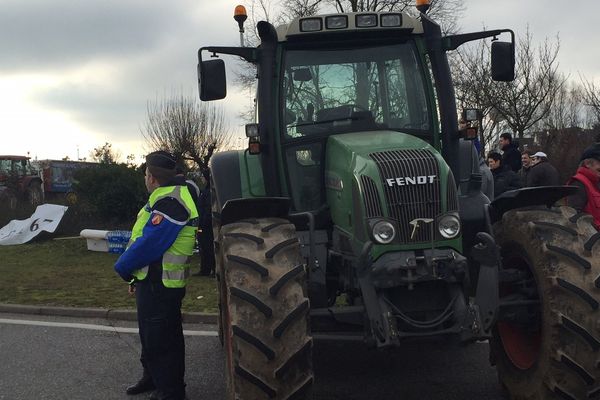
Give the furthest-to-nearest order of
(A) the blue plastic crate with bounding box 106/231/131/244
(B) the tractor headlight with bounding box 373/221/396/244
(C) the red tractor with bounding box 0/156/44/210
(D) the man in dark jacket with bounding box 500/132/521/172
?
(C) the red tractor with bounding box 0/156/44/210 < (A) the blue plastic crate with bounding box 106/231/131/244 < (D) the man in dark jacket with bounding box 500/132/521/172 < (B) the tractor headlight with bounding box 373/221/396/244

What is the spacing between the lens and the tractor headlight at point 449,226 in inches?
158

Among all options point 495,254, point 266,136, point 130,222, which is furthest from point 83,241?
point 495,254

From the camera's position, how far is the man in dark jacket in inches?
377

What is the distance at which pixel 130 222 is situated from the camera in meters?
16.3

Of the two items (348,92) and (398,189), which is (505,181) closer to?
(348,92)

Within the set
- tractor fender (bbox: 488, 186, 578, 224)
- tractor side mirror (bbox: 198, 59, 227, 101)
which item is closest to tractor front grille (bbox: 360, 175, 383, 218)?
tractor fender (bbox: 488, 186, 578, 224)

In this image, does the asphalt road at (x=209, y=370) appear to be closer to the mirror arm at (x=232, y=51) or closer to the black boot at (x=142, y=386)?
the black boot at (x=142, y=386)

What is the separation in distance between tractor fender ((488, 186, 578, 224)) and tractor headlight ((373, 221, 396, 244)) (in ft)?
3.26

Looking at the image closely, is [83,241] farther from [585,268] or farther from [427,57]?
[585,268]

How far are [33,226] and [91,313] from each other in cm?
987

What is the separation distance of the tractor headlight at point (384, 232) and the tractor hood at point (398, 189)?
0.04 m

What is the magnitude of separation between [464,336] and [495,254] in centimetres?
55

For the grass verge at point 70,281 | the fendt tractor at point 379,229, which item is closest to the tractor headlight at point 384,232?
the fendt tractor at point 379,229

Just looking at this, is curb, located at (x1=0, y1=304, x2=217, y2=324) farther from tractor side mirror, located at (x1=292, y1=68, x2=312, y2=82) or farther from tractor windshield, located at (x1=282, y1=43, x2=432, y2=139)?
tractor side mirror, located at (x1=292, y1=68, x2=312, y2=82)
